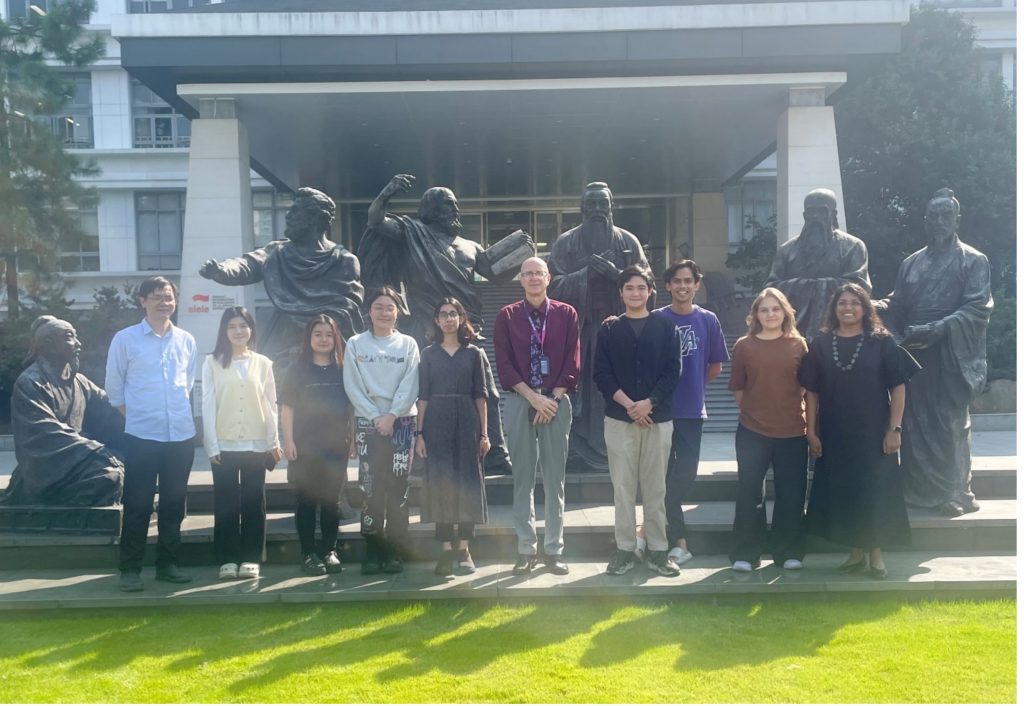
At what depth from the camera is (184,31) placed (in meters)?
15.6

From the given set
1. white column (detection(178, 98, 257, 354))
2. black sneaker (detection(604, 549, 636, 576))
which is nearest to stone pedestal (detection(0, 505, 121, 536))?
black sneaker (detection(604, 549, 636, 576))

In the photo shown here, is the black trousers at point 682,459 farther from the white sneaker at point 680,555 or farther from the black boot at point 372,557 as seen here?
the black boot at point 372,557

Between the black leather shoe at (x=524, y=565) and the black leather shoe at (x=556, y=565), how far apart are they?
0.09 meters

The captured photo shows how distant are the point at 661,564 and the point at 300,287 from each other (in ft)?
11.0

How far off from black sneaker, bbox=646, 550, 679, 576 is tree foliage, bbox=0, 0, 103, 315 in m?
16.1

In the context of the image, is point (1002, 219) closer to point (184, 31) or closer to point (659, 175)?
point (659, 175)

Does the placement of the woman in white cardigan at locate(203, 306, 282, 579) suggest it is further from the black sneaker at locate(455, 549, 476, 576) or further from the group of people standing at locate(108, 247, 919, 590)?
the black sneaker at locate(455, 549, 476, 576)

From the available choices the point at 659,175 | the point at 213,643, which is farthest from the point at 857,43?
the point at 213,643

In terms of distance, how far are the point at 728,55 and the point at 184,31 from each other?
8.88 meters

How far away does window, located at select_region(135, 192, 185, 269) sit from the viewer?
2850 centimetres

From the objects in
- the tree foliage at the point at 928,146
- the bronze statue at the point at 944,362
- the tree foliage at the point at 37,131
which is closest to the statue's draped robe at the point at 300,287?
the bronze statue at the point at 944,362

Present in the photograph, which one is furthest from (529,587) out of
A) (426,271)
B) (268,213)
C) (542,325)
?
(268,213)

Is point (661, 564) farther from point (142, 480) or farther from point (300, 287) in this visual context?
point (300, 287)

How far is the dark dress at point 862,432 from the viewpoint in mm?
5637
